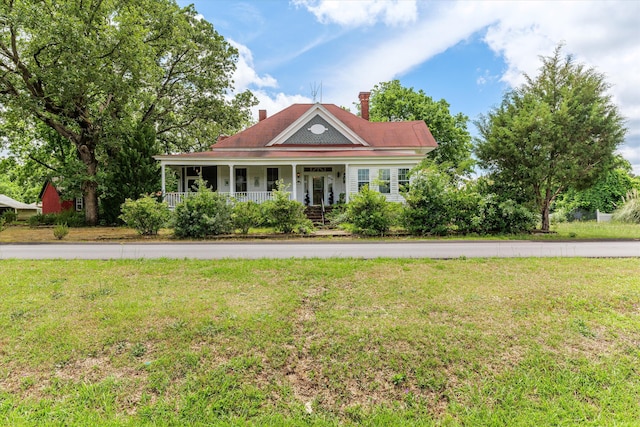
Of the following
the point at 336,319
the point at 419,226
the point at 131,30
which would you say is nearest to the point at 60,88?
the point at 131,30

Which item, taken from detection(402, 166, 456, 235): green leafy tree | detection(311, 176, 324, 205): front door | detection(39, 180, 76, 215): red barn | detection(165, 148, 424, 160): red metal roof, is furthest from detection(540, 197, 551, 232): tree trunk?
detection(39, 180, 76, 215): red barn

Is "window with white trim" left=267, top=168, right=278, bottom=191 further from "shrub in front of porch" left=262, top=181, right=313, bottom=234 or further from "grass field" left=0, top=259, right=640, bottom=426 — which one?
"grass field" left=0, top=259, right=640, bottom=426

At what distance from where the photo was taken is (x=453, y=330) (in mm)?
4004

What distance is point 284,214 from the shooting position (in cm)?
1320

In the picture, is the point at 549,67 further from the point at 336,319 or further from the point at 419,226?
the point at 336,319

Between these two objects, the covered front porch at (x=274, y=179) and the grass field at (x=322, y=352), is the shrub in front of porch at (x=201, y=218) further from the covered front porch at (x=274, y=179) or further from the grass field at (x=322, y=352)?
the covered front porch at (x=274, y=179)

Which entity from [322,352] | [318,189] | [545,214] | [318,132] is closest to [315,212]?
[318,189]

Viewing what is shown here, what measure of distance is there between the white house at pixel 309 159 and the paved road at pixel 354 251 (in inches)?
346

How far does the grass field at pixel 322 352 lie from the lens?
2959 mm

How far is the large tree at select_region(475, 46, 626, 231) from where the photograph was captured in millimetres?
12461

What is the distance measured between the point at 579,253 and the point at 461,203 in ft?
15.8

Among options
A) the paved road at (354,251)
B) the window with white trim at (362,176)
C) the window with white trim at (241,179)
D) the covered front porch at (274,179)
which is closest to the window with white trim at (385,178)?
the window with white trim at (362,176)

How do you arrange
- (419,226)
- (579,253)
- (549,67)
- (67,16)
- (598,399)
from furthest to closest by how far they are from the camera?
(67,16)
(549,67)
(419,226)
(579,253)
(598,399)

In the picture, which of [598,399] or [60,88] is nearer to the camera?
[598,399]
